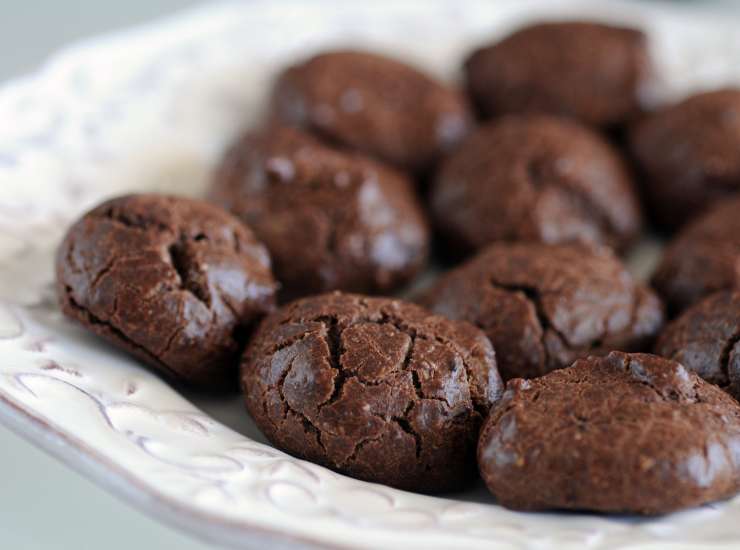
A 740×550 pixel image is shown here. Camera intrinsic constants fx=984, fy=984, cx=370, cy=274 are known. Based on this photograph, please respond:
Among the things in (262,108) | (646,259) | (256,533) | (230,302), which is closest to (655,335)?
(646,259)

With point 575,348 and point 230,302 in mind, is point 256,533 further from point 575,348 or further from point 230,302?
point 575,348

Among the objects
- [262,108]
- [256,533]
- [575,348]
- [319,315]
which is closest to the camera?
[256,533]

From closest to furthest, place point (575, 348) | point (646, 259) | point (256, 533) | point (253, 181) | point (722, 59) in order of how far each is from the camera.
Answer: point (256, 533), point (575, 348), point (253, 181), point (646, 259), point (722, 59)

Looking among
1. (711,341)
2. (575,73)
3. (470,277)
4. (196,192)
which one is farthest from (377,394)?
(575,73)

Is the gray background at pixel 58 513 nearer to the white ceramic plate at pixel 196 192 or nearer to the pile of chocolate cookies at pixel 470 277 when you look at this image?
the white ceramic plate at pixel 196 192

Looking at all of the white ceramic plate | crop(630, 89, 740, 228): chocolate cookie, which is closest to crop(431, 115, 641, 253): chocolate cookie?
crop(630, 89, 740, 228): chocolate cookie
